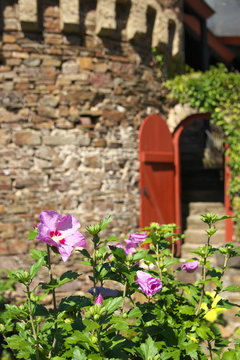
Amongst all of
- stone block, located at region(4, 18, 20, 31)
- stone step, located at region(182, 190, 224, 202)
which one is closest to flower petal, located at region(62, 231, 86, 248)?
stone block, located at region(4, 18, 20, 31)

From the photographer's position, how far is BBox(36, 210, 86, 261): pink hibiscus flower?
64.2 inches

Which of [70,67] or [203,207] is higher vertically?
[70,67]

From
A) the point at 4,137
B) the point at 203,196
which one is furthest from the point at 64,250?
the point at 203,196

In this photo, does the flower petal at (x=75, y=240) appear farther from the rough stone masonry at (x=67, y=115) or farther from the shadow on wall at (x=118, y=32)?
the shadow on wall at (x=118, y=32)

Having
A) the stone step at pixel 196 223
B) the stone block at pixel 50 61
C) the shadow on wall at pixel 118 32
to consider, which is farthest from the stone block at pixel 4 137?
the stone step at pixel 196 223

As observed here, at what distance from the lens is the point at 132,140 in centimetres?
647

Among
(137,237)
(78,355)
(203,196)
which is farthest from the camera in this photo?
(203,196)

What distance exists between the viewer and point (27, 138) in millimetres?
5852

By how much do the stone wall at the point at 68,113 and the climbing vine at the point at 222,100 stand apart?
1.12 meters

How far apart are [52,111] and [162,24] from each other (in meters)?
2.37

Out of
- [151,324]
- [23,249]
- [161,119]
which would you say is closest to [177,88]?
[161,119]

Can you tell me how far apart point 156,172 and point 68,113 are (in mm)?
1709

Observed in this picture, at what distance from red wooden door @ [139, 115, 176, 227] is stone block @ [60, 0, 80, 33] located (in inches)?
69.0

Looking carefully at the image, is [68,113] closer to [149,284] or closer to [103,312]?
[149,284]
